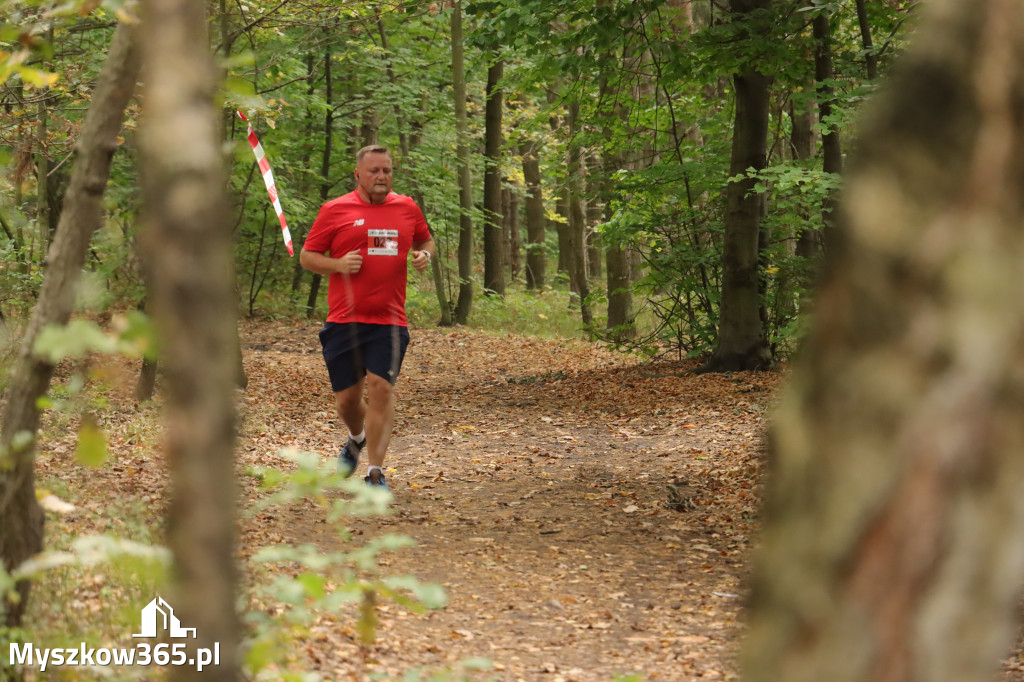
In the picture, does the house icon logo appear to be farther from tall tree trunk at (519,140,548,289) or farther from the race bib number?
tall tree trunk at (519,140,548,289)

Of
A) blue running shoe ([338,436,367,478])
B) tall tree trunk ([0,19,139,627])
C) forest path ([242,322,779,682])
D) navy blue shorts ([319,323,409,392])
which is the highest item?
tall tree trunk ([0,19,139,627])

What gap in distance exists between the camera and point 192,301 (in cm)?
134

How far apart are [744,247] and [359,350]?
6.89m

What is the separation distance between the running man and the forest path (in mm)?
964

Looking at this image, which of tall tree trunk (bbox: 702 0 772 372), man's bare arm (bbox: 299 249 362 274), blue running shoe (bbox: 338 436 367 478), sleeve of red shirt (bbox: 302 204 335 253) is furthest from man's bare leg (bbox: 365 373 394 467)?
tall tree trunk (bbox: 702 0 772 372)

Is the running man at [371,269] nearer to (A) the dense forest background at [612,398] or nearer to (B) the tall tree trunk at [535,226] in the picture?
(A) the dense forest background at [612,398]

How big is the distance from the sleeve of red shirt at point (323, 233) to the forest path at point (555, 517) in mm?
1907

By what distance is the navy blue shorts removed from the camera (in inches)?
254

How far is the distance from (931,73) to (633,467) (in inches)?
285

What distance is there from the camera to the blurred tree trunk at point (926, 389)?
1146 mm

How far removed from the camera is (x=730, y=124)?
13.5 m

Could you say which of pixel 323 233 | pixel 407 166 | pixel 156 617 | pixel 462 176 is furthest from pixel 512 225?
pixel 156 617

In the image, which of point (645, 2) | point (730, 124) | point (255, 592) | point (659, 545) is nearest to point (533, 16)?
point (645, 2)

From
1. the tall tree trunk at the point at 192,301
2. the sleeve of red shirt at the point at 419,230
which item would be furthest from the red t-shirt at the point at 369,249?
the tall tree trunk at the point at 192,301
